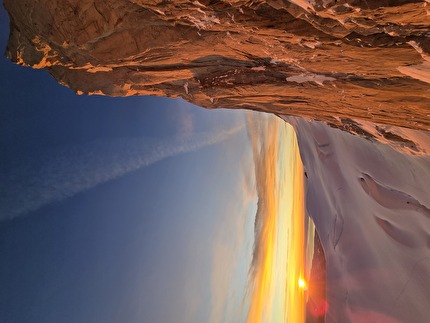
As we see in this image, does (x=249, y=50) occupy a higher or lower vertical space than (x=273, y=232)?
lower

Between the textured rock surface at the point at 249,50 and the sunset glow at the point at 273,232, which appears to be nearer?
the textured rock surface at the point at 249,50

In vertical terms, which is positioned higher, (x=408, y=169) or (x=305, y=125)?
(x=305, y=125)

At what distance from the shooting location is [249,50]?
129 inches

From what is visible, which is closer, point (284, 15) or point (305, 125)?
point (284, 15)

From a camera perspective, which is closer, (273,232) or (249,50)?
(249,50)

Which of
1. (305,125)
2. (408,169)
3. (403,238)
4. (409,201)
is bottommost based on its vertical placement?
(403,238)

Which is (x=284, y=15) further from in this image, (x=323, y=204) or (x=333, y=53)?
(x=323, y=204)

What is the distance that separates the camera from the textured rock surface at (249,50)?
2.30 meters

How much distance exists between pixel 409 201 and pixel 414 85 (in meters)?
3.10

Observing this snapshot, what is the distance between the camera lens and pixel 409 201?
17.3 ft

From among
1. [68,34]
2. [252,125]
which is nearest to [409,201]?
[68,34]

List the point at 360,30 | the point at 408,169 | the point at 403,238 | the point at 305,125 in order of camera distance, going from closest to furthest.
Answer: the point at 360,30 → the point at 408,169 → the point at 403,238 → the point at 305,125

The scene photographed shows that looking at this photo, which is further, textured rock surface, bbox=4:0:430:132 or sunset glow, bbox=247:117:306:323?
sunset glow, bbox=247:117:306:323

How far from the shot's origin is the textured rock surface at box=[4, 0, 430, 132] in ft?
7.54
